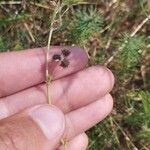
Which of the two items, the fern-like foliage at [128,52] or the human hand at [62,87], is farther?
the fern-like foliage at [128,52]

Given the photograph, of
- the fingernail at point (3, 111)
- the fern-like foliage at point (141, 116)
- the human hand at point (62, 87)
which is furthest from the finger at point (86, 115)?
the fingernail at point (3, 111)

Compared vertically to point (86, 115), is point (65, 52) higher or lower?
higher

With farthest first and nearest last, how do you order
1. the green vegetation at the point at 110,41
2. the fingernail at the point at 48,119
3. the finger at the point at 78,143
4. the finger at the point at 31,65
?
the green vegetation at the point at 110,41
the finger at the point at 78,143
the finger at the point at 31,65
the fingernail at the point at 48,119

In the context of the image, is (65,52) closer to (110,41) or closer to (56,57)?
(56,57)

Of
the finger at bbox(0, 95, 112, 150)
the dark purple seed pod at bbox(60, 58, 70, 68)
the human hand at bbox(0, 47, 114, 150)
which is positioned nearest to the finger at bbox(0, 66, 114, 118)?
the human hand at bbox(0, 47, 114, 150)

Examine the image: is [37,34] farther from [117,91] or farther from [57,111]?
[57,111]

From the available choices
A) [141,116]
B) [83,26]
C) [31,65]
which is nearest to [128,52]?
[83,26]

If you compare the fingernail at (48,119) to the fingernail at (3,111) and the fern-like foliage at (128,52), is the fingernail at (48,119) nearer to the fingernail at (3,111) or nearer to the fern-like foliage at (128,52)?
the fingernail at (3,111)

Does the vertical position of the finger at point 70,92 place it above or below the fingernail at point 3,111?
above

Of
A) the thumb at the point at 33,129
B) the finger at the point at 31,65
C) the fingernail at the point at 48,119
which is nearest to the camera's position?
the thumb at the point at 33,129
